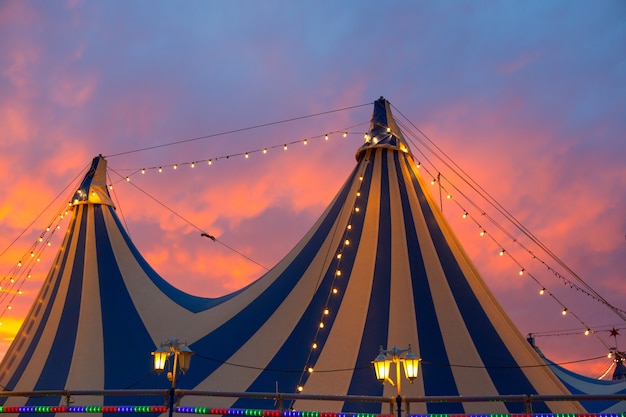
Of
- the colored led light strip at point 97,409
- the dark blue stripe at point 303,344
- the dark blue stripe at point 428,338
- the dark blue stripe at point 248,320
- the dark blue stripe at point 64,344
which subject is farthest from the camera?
the dark blue stripe at point 64,344

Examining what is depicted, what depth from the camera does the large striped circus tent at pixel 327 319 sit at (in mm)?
5562

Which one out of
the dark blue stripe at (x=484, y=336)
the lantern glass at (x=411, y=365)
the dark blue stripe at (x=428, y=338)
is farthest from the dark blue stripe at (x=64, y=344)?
the dark blue stripe at (x=484, y=336)

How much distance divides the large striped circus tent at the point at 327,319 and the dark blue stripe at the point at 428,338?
0.05 ft

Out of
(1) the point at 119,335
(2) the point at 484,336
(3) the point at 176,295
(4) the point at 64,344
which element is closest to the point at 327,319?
(2) the point at 484,336

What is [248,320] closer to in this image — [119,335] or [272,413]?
[119,335]

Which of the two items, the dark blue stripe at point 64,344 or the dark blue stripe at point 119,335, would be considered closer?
the dark blue stripe at point 119,335

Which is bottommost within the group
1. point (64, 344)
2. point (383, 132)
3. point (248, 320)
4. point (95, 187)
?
point (64, 344)

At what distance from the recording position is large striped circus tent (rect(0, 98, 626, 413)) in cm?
556

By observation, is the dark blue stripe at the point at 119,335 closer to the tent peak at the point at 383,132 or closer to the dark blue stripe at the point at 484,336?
the dark blue stripe at the point at 484,336

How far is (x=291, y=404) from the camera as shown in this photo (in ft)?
18.3

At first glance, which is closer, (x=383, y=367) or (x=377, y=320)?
(x=383, y=367)

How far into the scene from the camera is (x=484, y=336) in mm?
5844

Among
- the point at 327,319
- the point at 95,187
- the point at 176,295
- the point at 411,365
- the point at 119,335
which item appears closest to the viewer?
the point at 411,365

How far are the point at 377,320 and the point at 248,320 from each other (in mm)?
1903
